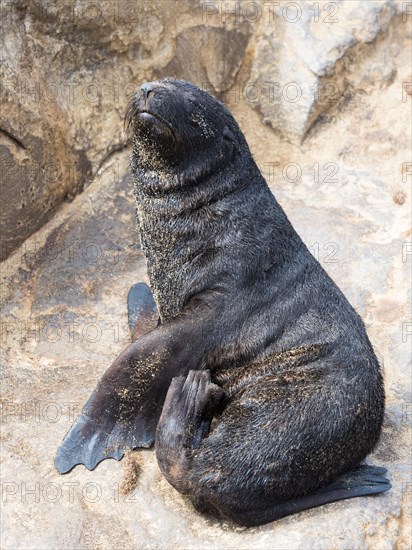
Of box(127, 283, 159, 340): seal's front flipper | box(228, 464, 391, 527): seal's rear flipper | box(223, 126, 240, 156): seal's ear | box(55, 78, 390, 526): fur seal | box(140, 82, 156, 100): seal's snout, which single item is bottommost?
box(228, 464, 391, 527): seal's rear flipper

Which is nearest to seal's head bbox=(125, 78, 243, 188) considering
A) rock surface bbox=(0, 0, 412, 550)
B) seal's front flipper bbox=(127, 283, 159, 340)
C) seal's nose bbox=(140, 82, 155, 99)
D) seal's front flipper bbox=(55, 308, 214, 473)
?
seal's nose bbox=(140, 82, 155, 99)

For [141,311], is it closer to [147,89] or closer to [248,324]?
[248,324]

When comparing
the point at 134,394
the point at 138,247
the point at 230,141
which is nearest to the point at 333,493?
the point at 134,394

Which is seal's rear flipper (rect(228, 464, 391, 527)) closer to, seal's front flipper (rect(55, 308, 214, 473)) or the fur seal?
the fur seal

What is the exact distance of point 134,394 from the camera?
6.22 metres

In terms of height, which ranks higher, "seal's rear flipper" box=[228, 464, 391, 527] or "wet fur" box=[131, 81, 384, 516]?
"wet fur" box=[131, 81, 384, 516]

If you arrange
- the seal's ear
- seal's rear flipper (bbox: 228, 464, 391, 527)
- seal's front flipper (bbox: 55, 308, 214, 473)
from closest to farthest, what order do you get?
seal's rear flipper (bbox: 228, 464, 391, 527), seal's front flipper (bbox: 55, 308, 214, 473), the seal's ear

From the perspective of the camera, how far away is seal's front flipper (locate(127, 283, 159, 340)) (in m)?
7.37

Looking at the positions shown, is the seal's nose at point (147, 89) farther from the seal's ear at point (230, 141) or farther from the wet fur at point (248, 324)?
the seal's ear at point (230, 141)

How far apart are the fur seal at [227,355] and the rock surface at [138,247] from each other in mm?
208

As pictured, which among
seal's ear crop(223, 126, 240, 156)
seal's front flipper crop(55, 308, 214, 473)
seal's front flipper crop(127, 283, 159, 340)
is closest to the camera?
seal's front flipper crop(55, 308, 214, 473)

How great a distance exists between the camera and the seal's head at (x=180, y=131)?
6.19 m

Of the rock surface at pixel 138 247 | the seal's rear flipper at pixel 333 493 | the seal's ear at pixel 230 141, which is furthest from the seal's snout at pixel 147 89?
the seal's rear flipper at pixel 333 493

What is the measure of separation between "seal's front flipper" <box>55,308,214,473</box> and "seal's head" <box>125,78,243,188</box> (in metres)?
0.96
